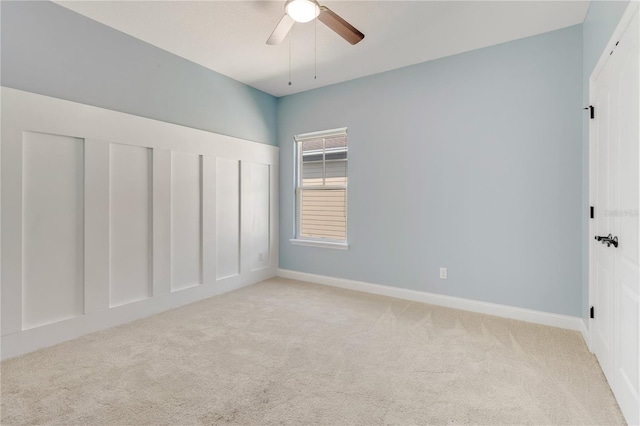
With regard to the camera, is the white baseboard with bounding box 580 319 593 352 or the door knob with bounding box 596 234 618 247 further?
the white baseboard with bounding box 580 319 593 352

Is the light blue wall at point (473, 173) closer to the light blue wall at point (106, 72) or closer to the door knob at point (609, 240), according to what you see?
the door knob at point (609, 240)

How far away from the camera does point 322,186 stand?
443cm

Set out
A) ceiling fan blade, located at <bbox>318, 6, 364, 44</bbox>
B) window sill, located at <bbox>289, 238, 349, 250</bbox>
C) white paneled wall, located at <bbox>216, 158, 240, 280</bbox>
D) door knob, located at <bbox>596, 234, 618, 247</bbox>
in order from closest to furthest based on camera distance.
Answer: door knob, located at <bbox>596, 234, 618, 247</bbox> < ceiling fan blade, located at <bbox>318, 6, 364, 44</bbox> < white paneled wall, located at <bbox>216, 158, 240, 280</bbox> < window sill, located at <bbox>289, 238, 349, 250</bbox>

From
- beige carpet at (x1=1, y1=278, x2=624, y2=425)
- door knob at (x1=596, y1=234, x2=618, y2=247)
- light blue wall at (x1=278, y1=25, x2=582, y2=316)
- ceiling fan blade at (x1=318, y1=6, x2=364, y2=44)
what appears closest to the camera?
beige carpet at (x1=1, y1=278, x2=624, y2=425)

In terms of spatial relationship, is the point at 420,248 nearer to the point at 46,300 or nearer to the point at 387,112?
the point at 387,112

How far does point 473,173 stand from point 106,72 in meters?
3.77

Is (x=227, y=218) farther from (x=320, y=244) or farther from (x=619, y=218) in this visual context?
(x=619, y=218)

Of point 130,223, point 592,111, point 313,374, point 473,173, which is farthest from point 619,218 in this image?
point 130,223

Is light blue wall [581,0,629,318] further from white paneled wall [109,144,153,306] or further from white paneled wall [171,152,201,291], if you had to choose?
white paneled wall [109,144,153,306]

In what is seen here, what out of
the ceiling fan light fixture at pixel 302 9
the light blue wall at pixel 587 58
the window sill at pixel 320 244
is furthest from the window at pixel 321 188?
the light blue wall at pixel 587 58

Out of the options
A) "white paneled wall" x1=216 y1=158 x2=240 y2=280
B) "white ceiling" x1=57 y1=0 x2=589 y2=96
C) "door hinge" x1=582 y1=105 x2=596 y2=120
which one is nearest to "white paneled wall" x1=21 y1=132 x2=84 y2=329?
"white ceiling" x1=57 y1=0 x2=589 y2=96

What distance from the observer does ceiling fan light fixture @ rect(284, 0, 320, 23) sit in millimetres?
2007

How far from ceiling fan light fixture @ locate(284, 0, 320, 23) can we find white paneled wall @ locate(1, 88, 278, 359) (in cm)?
192

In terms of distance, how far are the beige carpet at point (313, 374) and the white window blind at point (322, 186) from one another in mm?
1568
